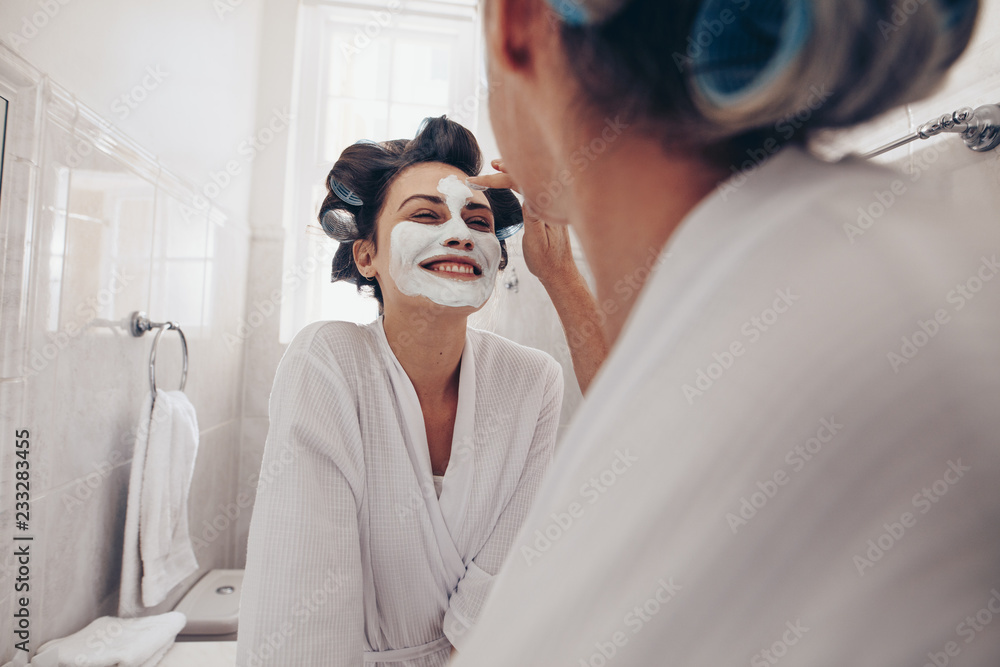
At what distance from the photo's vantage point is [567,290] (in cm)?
87

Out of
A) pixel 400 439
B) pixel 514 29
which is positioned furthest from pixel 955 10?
Answer: pixel 400 439

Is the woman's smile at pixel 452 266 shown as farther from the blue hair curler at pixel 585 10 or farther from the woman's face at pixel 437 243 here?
the blue hair curler at pixel 585 10

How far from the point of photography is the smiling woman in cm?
70

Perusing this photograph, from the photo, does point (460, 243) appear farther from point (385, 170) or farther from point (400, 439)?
point (400, 439)

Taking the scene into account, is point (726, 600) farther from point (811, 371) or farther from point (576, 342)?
point (576, 342)

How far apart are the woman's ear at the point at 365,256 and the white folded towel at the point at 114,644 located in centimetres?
74

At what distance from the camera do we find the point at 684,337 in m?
0.22

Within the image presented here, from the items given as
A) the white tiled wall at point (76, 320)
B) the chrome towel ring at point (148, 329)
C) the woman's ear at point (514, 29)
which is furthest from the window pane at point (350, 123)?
the woman's ear at point (514, 29)

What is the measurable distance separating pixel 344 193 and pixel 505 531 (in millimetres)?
613

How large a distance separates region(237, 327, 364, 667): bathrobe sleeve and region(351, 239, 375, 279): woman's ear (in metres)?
0.26

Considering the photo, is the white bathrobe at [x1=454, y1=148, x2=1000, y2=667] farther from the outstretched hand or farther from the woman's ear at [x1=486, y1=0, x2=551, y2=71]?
the outstretched hand

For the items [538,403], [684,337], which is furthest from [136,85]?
[684,337]

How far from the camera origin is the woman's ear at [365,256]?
39.1 inches

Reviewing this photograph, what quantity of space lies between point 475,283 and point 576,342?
0.58 feet
